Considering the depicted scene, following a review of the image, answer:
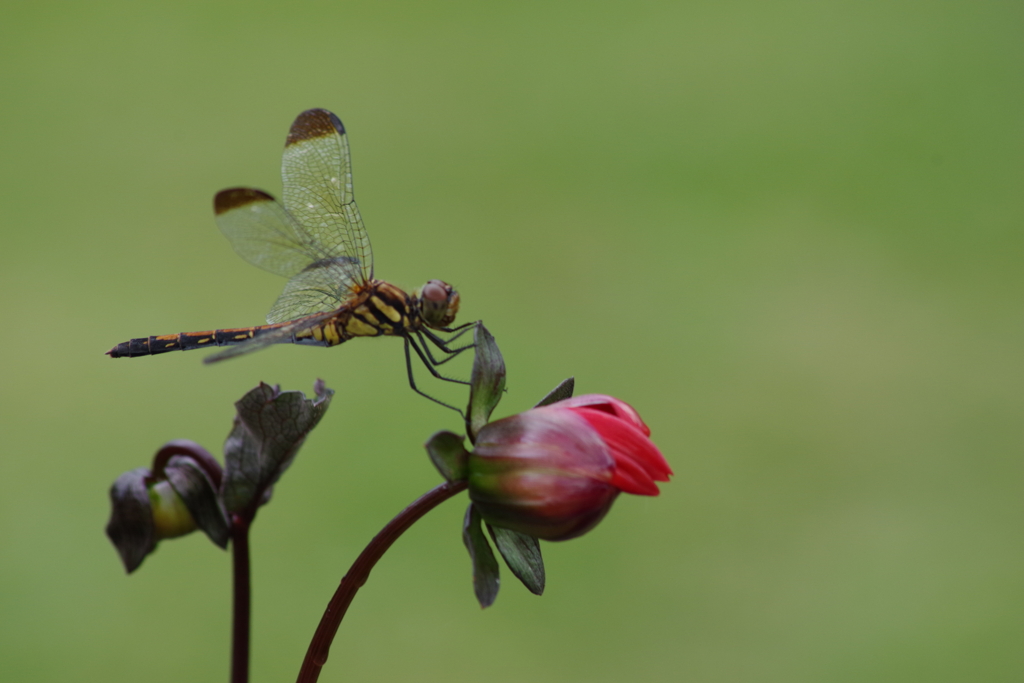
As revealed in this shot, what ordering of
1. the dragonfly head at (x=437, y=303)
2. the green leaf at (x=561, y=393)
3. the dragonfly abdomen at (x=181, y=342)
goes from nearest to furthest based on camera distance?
the green leaf at (x=561, y=393) < the dragonfly head at (x=437, y=303) < the dragonfly abdomen at (x=181, y=342)

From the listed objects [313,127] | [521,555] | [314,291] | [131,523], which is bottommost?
[521,555]

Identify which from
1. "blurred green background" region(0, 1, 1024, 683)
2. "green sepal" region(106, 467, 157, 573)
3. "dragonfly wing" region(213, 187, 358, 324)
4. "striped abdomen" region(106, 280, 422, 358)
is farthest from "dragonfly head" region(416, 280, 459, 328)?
"blurred green background" region(0, 1, 1024, 683)

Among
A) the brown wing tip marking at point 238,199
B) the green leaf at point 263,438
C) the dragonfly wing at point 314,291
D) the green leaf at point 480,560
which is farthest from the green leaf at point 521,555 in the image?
the brown wing tip marking at point 238,199

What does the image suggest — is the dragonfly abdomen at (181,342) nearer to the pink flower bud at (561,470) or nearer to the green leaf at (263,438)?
the green leaf at (263,438)

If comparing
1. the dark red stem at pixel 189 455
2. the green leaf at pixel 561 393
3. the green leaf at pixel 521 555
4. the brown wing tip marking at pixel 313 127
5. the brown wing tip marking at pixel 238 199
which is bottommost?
the green leaf at pixel 521 555

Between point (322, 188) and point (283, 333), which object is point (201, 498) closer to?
point (283, 333)

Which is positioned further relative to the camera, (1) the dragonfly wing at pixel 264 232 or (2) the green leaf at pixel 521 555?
(1) the dragonfly wing at pixel 264 232

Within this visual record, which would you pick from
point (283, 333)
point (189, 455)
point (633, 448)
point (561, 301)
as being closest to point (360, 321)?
point (283, 333)
